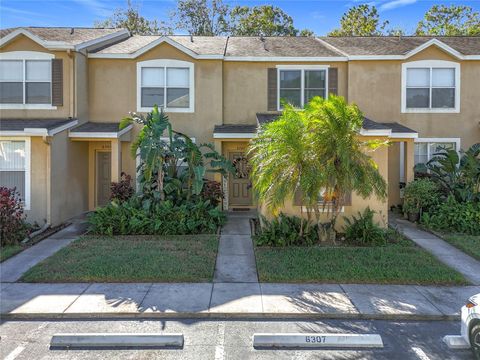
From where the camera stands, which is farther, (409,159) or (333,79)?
(333,79)

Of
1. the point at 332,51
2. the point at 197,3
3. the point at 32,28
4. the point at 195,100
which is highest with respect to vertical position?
the point at 197,3

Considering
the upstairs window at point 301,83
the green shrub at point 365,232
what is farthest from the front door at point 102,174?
the green shrub at point 365,232

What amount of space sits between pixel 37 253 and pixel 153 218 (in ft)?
10.1

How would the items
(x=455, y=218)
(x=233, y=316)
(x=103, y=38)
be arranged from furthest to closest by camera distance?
(x=103, y=38), (x=455, y=218), (x=233, y=316)

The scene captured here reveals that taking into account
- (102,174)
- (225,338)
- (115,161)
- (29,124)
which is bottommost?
(225,338)

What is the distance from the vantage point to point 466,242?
33.8ft

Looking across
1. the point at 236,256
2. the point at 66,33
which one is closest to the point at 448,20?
the point at 66,33

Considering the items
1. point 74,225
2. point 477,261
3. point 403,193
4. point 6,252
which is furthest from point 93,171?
point 477,261

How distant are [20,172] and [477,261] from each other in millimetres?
12461

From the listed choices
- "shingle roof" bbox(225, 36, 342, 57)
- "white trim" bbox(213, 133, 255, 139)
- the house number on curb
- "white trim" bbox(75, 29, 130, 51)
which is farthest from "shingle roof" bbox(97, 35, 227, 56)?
the house number on curb

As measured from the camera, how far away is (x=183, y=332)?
18.4 ft

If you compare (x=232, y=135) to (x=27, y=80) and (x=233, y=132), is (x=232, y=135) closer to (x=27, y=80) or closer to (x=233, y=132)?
(x=233, y=132)

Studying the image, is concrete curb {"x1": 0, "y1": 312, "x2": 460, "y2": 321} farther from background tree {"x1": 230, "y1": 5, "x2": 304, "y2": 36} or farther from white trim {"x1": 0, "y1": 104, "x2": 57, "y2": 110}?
background tree {"x1": 230, "y1": 5, "x2": 304, "y2": 36}

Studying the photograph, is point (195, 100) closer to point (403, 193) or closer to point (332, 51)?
point (332, 51)
